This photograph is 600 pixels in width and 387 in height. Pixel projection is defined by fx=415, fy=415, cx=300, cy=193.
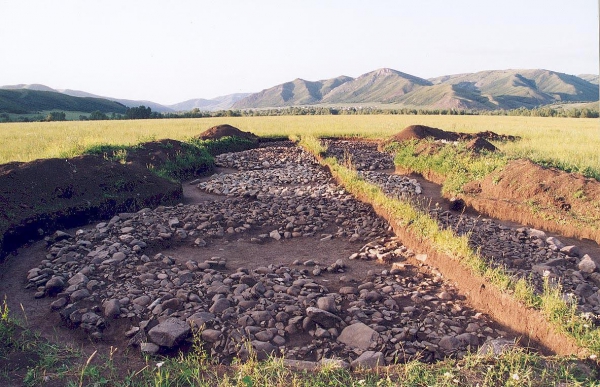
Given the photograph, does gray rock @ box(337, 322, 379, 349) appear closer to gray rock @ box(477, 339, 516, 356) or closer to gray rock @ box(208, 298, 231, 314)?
gray rock @ box(477, 339, 516, 356)

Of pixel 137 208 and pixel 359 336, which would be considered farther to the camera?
pixel 137 208

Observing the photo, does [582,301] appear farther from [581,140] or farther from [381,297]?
[581,140]

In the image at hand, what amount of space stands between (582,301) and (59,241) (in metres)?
8.50

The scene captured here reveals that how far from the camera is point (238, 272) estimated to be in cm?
650

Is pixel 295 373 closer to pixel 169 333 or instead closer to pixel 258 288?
pixel 169 333

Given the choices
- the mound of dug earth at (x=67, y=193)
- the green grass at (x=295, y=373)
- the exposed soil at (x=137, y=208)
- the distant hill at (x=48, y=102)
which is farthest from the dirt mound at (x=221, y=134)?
the distant hill at (x=48, y=102)

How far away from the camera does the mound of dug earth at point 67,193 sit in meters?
7.95

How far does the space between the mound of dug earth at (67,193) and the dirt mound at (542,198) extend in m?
8.27

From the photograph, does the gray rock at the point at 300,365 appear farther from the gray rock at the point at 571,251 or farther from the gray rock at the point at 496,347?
the gray rock at the point at 571,251

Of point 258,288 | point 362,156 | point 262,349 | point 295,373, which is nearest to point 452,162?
point 362,156

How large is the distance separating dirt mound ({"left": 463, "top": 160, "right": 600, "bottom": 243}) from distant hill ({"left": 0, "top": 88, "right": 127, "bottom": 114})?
377 feet

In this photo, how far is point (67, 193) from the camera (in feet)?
30.2

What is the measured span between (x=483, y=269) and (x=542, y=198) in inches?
190

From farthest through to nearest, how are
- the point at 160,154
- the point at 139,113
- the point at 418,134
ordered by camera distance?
the point at 139,113
the point at 418,134
the point at 160,154
